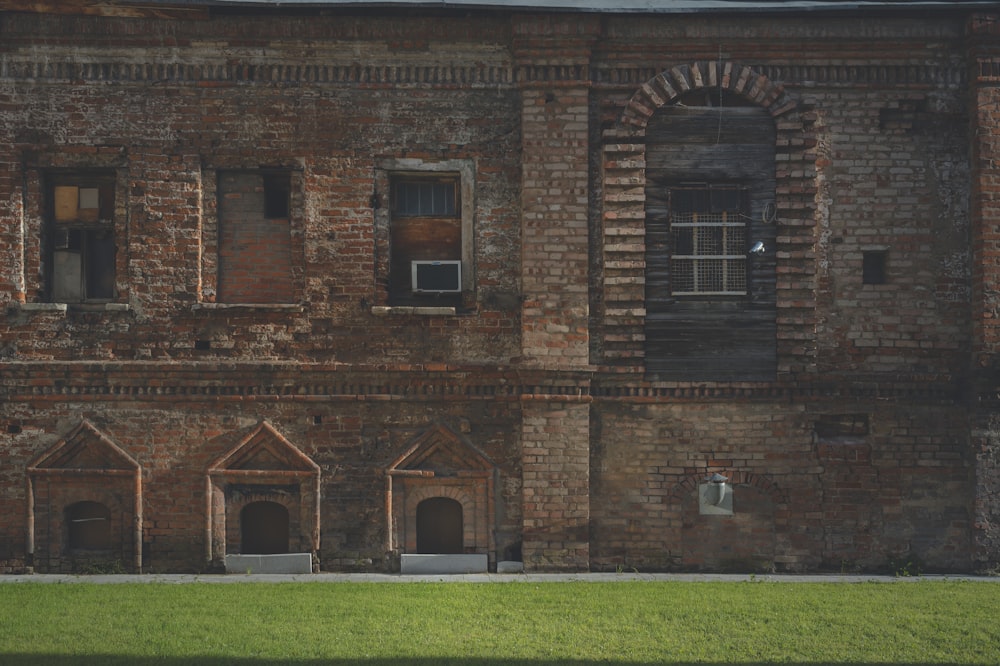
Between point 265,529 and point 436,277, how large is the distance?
344cm

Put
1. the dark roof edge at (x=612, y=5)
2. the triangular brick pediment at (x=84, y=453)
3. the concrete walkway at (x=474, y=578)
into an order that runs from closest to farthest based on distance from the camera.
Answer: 1. the concrete walkway at (x=474, y=578)
2. the dark roof edge at (x=612, y=5)
3. the triangular brick pediment at (x=84, y=453)

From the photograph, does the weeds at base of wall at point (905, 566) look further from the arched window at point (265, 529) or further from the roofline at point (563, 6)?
the arched window at point (265, 529)

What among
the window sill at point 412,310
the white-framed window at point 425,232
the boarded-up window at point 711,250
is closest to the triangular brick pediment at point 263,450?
the window sill at point 412,310

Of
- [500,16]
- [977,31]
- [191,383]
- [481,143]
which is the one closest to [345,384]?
[191,383]

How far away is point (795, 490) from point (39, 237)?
890 cm

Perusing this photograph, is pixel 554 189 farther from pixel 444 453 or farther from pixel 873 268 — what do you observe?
pixel 873 268

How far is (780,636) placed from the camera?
6934 millimetres

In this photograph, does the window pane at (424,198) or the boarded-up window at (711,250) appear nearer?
the boarded-up window at (711,250)

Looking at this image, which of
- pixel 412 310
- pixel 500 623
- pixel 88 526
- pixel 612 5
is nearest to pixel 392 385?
pixel 412 310

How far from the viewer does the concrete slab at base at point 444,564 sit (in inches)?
363

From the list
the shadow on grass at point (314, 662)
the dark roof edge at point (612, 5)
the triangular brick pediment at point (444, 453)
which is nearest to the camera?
the shadow on grass at point (314, 662)

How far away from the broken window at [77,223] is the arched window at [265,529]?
299cm

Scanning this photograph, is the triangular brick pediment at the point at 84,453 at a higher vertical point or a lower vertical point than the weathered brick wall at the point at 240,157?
lower

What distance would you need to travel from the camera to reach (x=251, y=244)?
9.42 metres
